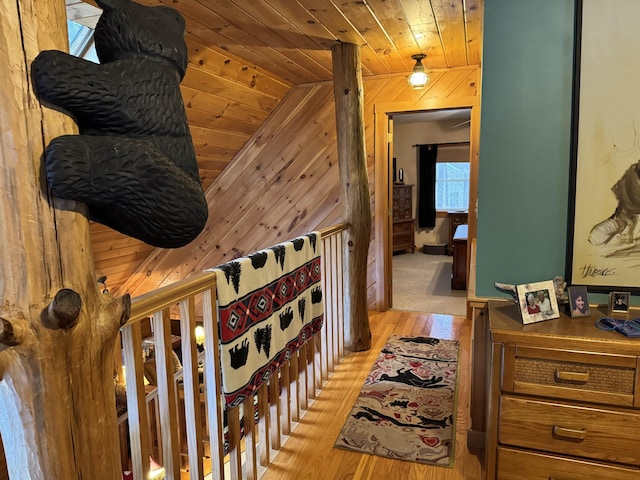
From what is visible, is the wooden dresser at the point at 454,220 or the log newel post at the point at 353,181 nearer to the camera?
the log newel post at the point at 353,181

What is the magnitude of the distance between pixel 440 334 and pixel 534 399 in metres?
2.19

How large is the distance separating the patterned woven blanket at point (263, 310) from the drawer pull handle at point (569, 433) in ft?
3.70

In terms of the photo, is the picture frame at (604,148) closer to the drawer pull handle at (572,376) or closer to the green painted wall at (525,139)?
the green painted wall at (525,139)

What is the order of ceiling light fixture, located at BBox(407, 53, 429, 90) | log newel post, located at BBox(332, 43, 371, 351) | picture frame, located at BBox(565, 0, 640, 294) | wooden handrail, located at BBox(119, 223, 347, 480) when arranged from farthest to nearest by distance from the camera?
1. ceiling light fixture, located at BBox(407, 53, 429, 90)
2. log newel post, located at BBox(332, 43, 371, 351)
3. picture frame, located at BBox(565, 0, 640, 294)
4. wooden handrail, located at BBox(119, 223, 347, 480)

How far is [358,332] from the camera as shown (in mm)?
3324

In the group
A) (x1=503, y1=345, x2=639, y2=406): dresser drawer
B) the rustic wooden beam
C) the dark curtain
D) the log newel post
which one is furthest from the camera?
the dark curtain

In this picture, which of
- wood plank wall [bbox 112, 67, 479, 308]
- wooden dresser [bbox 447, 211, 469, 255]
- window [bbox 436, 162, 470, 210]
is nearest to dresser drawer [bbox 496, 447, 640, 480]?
wood plank wall [bbox 112, 67, 479, 308]

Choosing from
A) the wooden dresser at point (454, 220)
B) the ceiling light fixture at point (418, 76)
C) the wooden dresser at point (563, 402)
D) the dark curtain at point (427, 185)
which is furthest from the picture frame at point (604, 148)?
the dark curtain at point (427, 185)

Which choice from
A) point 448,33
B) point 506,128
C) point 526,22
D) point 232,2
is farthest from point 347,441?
point 448,33

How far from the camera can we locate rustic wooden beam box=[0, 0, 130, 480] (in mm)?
600

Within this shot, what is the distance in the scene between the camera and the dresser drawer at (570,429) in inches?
56.9

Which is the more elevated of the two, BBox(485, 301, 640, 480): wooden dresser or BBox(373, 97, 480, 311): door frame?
BBox(373, 97, 480, 311): door frame
